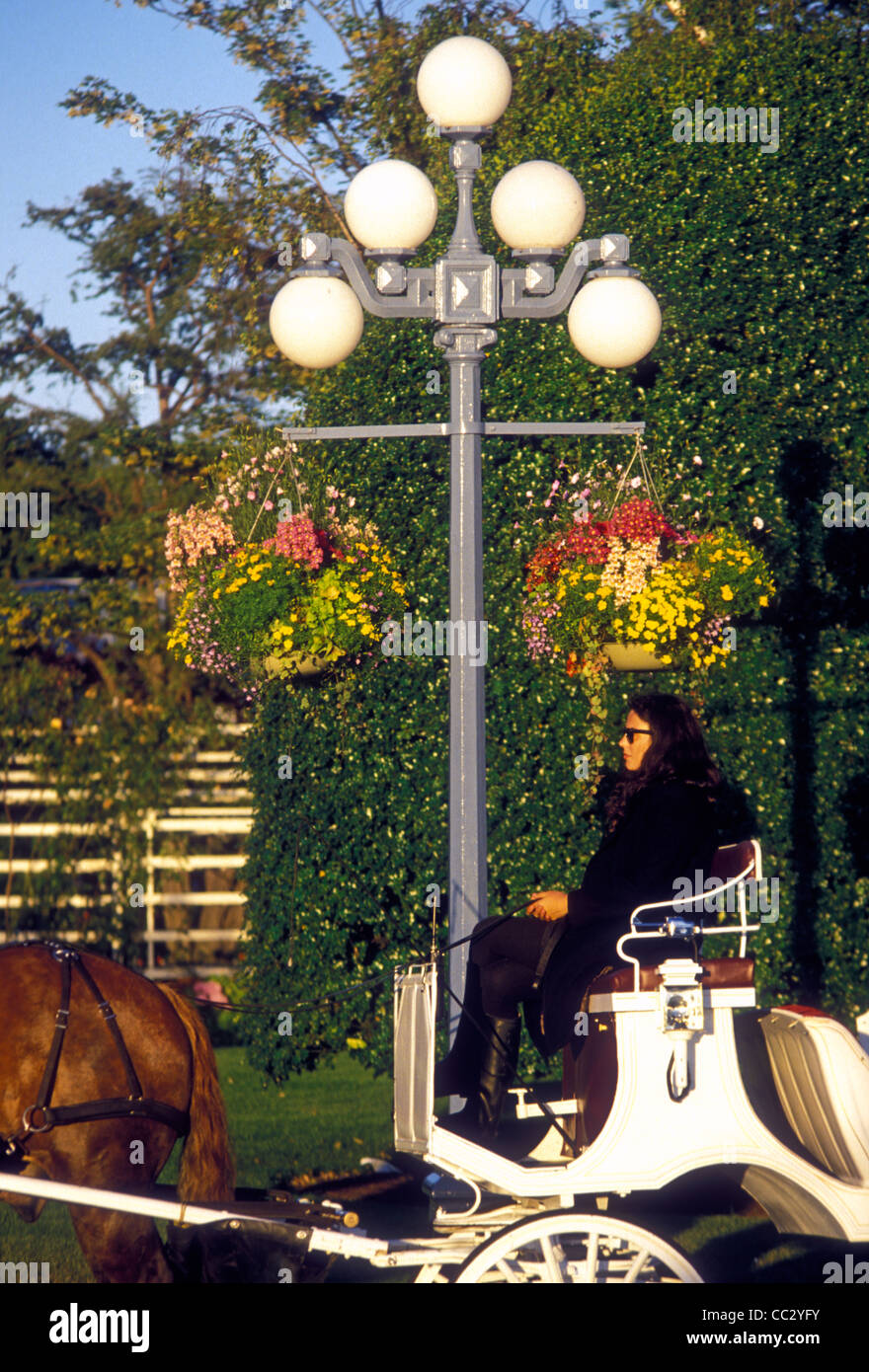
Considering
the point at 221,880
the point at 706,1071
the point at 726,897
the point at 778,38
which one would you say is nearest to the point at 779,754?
the point at 726,897

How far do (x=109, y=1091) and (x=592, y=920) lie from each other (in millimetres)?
1579

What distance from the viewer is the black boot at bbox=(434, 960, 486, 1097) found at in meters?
4.80

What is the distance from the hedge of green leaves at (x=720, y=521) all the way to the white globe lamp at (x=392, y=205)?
1995 mm

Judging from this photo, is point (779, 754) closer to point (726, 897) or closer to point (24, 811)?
point (726, 897)

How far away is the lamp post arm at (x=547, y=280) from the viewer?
542 centimetres

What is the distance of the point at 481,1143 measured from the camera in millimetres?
4586

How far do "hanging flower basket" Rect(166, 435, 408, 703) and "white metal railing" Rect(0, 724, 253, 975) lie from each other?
17.6 ft
